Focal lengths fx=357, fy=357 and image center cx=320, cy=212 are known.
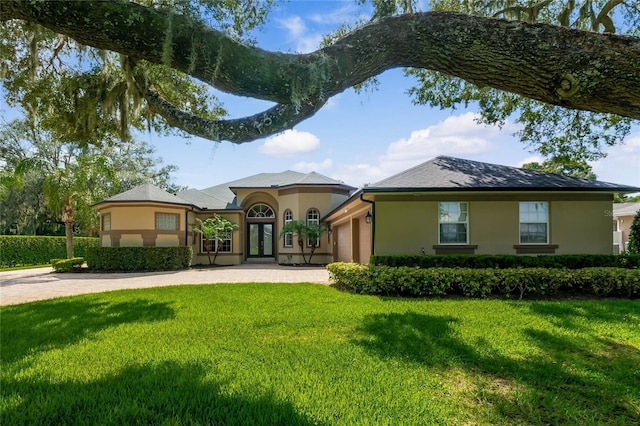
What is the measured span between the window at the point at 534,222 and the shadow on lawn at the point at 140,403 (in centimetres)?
1077

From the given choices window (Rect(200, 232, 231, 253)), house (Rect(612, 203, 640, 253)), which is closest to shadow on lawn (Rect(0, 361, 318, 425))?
window (Rect(200, 232, 231, 253))

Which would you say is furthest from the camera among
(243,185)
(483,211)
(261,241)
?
(261,241)

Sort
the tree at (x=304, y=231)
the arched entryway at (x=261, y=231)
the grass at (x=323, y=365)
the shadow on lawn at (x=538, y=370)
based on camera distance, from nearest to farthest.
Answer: the grass at (x=323, y=365) → the shadow on lawn at (x=538, y=370) → the tree at (x=304, y=231) → the arched entryway at (x=261, y=231)

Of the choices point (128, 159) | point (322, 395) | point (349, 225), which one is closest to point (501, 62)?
point (322, 395)

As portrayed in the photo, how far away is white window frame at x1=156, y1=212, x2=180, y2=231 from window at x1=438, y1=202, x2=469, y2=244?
43.8 ft

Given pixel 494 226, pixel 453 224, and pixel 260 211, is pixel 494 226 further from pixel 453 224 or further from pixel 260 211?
pixel 260 211

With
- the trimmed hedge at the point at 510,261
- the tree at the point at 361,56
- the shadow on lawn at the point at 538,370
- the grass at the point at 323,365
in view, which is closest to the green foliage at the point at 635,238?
the trimmed hedge at the point at 510,261

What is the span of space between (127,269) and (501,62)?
58.7 ft

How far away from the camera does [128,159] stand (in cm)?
2930

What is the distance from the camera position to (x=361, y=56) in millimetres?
2965

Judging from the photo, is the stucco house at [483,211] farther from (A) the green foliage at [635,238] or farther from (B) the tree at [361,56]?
(B) the tree at [361,56]

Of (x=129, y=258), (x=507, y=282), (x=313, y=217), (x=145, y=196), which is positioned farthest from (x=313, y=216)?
(x=507, y=282)

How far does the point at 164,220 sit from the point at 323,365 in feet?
52.7

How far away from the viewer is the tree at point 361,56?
8.63 feet
